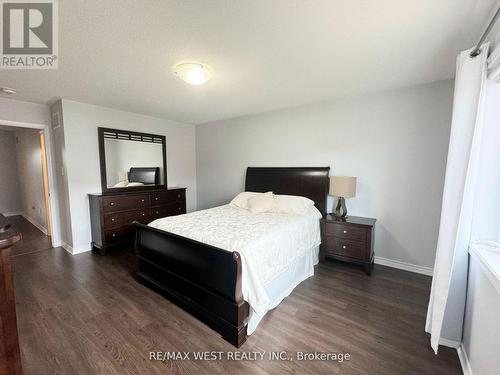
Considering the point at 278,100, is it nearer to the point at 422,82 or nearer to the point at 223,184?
the point at 422,82

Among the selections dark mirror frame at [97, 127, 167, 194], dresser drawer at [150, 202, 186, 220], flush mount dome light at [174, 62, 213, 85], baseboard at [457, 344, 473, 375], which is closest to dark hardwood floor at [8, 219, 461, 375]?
baseboard at [457, 344, 473, 375]

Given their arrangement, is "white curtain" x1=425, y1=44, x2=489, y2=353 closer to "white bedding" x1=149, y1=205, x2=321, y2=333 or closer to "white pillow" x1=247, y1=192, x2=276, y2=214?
"white bedding" x1=149, y1=205, x2=321, y2=333

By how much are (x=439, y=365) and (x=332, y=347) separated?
27.7 inches

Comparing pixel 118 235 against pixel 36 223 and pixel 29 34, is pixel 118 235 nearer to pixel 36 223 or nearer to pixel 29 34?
pixel 29 34

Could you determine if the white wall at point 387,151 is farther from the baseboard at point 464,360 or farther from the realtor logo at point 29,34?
the realtor logo at point 29,34

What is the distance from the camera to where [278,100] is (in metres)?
3.29

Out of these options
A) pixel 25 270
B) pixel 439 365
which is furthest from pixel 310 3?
pixel 25 270

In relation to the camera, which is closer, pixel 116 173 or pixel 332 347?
pixel 332 347

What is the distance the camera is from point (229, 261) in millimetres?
1729

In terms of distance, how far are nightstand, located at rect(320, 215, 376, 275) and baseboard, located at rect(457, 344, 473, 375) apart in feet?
3.89

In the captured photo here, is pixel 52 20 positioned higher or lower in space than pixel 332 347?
higher

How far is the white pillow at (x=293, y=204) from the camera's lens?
10.1 ft

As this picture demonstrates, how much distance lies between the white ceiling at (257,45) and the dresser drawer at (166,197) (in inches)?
70.7

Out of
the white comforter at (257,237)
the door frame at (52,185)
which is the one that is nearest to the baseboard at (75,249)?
the door frame at (52,185)
